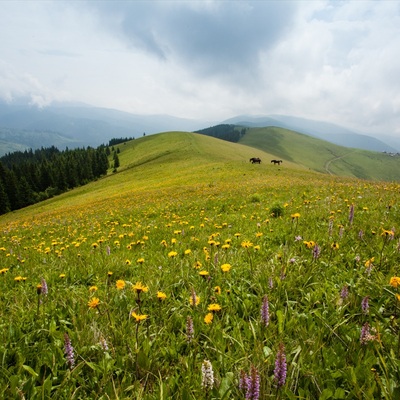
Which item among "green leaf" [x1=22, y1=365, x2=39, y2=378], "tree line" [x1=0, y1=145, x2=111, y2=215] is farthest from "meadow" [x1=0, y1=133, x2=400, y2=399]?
"tree line" [x1=0, y1=145, x2=111, y2=215]

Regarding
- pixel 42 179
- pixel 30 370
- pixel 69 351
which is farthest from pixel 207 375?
pixel 42 179

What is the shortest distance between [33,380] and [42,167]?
11731 centimetres

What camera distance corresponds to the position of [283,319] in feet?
8.74

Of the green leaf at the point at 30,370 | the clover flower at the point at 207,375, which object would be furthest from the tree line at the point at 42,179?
the clover flower at the point at 207,375

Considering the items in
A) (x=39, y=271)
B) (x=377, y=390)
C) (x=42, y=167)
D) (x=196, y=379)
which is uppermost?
(x=377, y=390)

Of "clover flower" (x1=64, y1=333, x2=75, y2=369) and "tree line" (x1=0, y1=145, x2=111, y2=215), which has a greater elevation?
"clover flower" (x1=64, y1=333, x2=75, y2=369)

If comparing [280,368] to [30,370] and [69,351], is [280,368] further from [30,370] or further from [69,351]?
[30,370]

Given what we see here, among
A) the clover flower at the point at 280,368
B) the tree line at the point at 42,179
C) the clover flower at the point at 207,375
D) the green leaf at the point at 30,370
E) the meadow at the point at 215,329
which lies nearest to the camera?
the clover flower at the point at 280,368

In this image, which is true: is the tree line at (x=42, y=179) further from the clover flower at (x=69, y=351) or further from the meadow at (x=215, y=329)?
the clover flower at (x=69, y=351)

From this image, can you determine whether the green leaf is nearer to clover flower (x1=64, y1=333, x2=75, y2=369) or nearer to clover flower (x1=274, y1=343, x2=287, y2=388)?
clover flower (x1=64, y1=333, x2=75, y2=369)

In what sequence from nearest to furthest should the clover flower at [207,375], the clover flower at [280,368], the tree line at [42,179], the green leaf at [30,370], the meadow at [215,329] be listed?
the clover flower at [280,368] < the clover flower at [207,375] < the meadow at [215,329] < the green leaf at [30,370] < the tree line at [42,179]

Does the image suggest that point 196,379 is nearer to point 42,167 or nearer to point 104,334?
point 104,334

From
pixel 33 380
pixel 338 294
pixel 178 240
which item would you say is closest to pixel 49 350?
pixel 33 380

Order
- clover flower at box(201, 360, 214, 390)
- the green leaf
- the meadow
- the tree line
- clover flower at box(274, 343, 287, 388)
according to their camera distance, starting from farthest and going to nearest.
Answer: the tree line
the green leaf
the meadow
clover flower at box(201, 360, 214, 390)
clover flower at box(274, 343, 287, 388)
